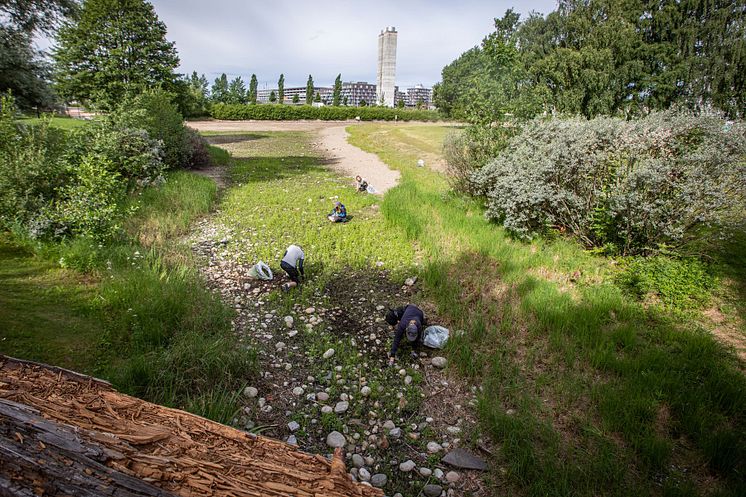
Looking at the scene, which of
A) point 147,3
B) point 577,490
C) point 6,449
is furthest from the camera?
point 147,3

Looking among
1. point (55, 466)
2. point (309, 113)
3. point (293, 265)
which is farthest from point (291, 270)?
point (309, 113)

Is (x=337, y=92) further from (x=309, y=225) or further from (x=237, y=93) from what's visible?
(x=309, y=225)

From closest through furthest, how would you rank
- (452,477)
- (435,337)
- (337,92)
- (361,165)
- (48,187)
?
1. (452,477)
2. (435,337)
3. (48,187)
4. (361,165)
5. (337,92)

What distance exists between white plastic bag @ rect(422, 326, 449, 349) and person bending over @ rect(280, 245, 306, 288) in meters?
2.67

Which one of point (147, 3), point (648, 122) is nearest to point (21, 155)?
point (648, 122)

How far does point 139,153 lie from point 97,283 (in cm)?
796

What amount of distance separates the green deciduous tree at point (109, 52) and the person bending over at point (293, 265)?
717 inches

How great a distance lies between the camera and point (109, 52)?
20.1 metres

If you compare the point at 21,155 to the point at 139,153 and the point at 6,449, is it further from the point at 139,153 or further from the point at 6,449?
the point at 6,449

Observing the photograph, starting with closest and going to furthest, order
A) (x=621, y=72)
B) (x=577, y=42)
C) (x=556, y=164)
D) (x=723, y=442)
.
Result: 1. (x=723, y=442)
2. (x=556, y=164)
3. (x=621, y=72)
4. (x=577, y=42)

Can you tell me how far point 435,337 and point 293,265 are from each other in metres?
2.92

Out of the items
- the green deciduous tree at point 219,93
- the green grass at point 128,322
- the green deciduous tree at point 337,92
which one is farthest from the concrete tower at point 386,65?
the green grass at point 128,322

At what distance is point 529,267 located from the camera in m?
6.87

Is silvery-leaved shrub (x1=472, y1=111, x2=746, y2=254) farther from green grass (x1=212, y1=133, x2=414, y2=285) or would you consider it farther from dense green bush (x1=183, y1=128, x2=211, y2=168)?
dense green bush (x1=183, y1=128, x2=211, y2=168)
